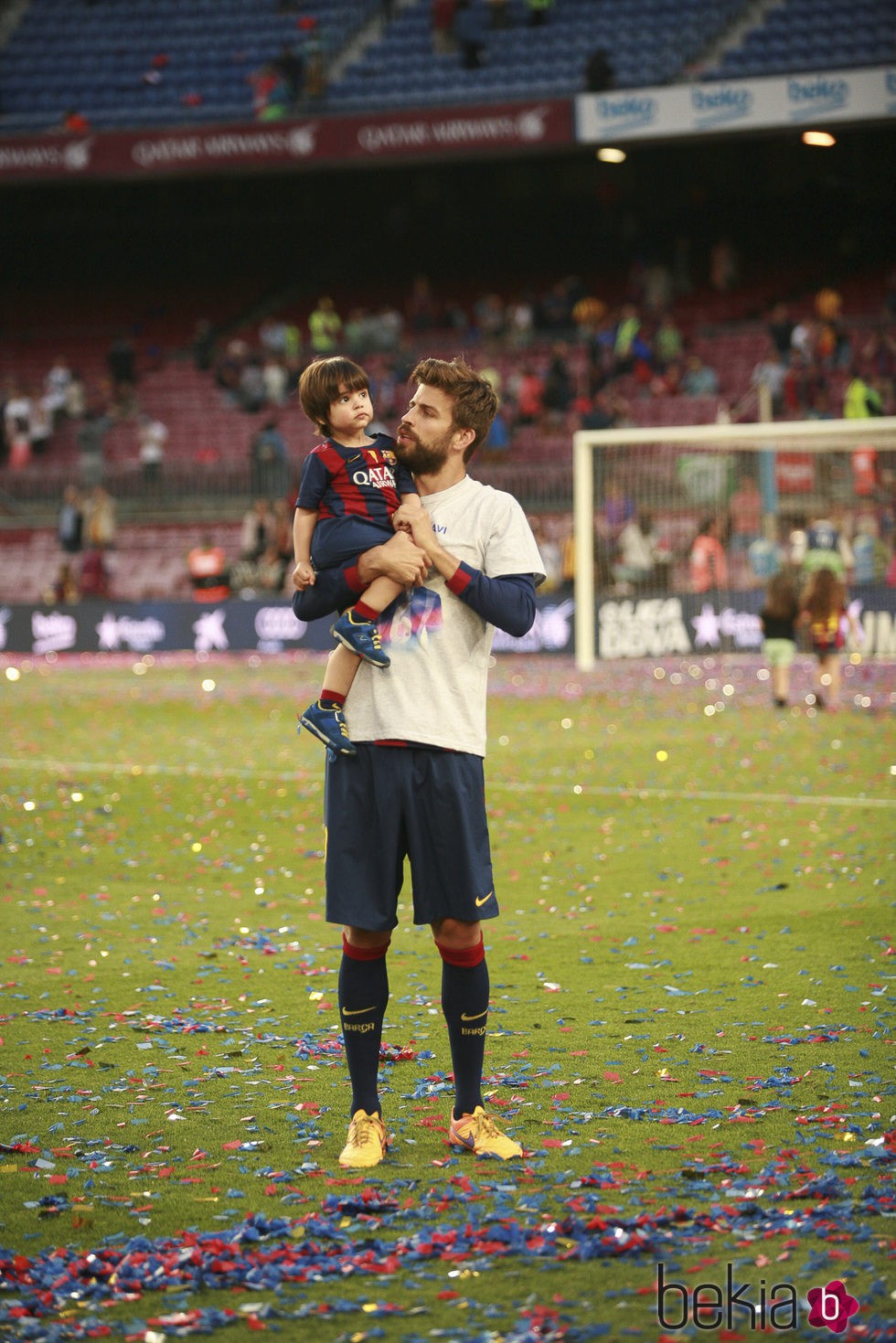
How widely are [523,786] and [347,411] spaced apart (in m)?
8.34

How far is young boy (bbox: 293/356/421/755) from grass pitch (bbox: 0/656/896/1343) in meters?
1.32

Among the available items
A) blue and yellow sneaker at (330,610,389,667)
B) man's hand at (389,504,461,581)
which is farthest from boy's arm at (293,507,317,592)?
man's hand at (389,504,461,581)

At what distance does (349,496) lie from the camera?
4.77m

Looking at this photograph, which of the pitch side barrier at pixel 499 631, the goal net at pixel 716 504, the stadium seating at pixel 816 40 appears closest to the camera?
the goal net at pixel 716 504

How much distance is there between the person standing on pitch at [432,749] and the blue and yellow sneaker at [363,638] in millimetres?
63

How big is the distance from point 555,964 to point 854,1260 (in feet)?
11.3

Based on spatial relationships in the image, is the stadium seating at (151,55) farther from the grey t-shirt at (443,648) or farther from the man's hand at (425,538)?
the man's hand at (425,538)

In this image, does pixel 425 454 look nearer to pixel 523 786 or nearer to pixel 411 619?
pixel 411 619

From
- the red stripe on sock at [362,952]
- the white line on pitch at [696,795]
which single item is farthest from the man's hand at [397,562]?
the white line on pitch at [696,795]

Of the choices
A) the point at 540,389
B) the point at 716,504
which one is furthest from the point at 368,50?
the point at 716,504

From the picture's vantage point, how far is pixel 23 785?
1342cm

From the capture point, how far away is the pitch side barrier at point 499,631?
2295 cm

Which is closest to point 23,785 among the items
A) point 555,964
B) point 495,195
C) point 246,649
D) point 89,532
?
point 555,964

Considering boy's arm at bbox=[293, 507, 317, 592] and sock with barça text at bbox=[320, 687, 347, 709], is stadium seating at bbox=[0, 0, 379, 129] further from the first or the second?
sock with barça text at bbox=[320, 687, 347, 709]
